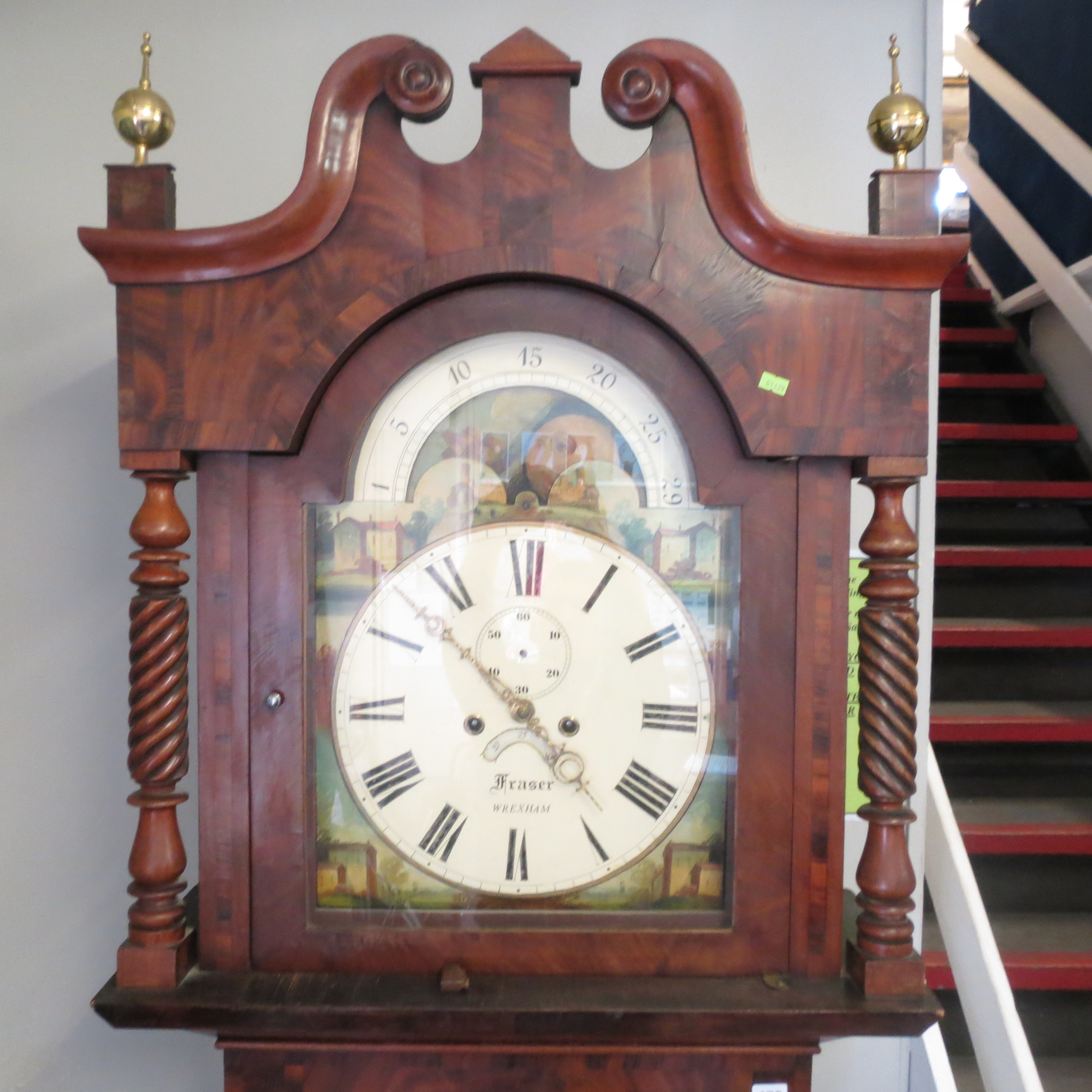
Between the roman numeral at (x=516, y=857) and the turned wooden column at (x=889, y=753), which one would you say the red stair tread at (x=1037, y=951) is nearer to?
the turned wooden column at (x=889, y=753)

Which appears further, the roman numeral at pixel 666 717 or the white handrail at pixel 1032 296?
the white handrail at pixel 1032 296

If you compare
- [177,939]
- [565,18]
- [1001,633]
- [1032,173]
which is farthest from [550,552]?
[1032,173]

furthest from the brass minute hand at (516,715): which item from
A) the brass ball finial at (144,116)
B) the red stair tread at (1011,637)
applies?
the red stair tread at (1011,637)

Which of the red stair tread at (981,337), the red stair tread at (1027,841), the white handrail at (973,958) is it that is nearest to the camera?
the white handrail at (973,958)

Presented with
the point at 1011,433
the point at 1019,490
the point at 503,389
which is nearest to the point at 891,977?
the point at 503,389

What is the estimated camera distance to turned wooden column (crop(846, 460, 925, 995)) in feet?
2.79

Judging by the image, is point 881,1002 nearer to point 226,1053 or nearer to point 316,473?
point 226,1053

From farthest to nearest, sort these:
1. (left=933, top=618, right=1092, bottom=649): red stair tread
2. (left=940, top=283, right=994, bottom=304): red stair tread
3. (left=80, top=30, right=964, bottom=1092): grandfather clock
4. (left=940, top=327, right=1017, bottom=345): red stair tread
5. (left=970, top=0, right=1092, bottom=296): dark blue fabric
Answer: (left=940, top=283, right=994, bottom=304): red stair tread, (left=940, top=327, right=1017, bottom=345): red stair tread, (left=970, top=0, right=1092, bottom=296): dark blue fabric, (left=933, top=618, right=1092, bottom=649): red stair tread, (left=80, top=30, right=964, bottom=1092): grandfather clock

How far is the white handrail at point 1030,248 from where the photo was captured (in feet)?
8.13

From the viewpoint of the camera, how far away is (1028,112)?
269cm

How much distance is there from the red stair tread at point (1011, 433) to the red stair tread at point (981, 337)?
1.47 feet

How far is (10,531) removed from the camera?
1.26m

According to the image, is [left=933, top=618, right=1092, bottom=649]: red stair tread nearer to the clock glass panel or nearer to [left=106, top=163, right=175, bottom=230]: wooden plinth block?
the clock glass panel

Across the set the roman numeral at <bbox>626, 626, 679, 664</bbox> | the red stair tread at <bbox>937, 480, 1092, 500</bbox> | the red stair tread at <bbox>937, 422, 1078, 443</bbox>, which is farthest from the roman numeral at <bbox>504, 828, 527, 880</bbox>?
the red stair tread at <bbox>937, 422, 1078, 443</bbox>
